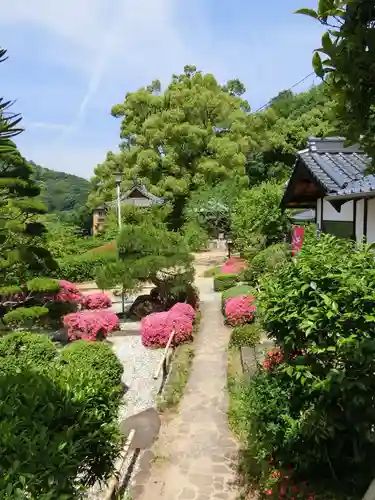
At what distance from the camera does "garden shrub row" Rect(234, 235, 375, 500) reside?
9.89ft

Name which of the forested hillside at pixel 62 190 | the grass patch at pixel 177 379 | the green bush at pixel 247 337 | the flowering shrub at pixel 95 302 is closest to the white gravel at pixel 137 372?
the grass patch at pixel 177 379

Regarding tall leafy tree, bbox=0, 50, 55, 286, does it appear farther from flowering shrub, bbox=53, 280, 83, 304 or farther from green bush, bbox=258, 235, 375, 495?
green bush, bbox=258, 235, 375, 495

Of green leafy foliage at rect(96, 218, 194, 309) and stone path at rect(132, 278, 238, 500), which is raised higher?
green leafy foliage at rect(96, 218, 194, 309)

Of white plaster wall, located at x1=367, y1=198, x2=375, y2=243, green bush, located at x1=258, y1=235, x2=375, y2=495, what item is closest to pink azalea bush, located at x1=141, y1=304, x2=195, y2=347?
white plaster wall, located at x1=367, y1=198, x2=375, y2=243

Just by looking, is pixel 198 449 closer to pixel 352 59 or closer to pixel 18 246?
pixel 352 59

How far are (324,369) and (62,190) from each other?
79748 millimetres

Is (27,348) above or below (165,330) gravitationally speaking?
above

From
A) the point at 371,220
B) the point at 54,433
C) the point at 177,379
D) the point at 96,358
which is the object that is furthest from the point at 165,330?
the point at 54,433

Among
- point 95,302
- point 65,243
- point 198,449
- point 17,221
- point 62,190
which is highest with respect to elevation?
point 62,190

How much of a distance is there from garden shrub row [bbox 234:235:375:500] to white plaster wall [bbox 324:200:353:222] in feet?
12.2

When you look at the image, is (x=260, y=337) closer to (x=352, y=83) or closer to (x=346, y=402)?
(x=346, y=402)

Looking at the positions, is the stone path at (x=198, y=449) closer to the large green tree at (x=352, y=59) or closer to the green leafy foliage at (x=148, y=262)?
the green leafy foliage at (x=148, y=262)

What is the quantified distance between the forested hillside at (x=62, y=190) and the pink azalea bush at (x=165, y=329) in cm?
4703

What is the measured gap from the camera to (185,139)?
30688 millimetres
